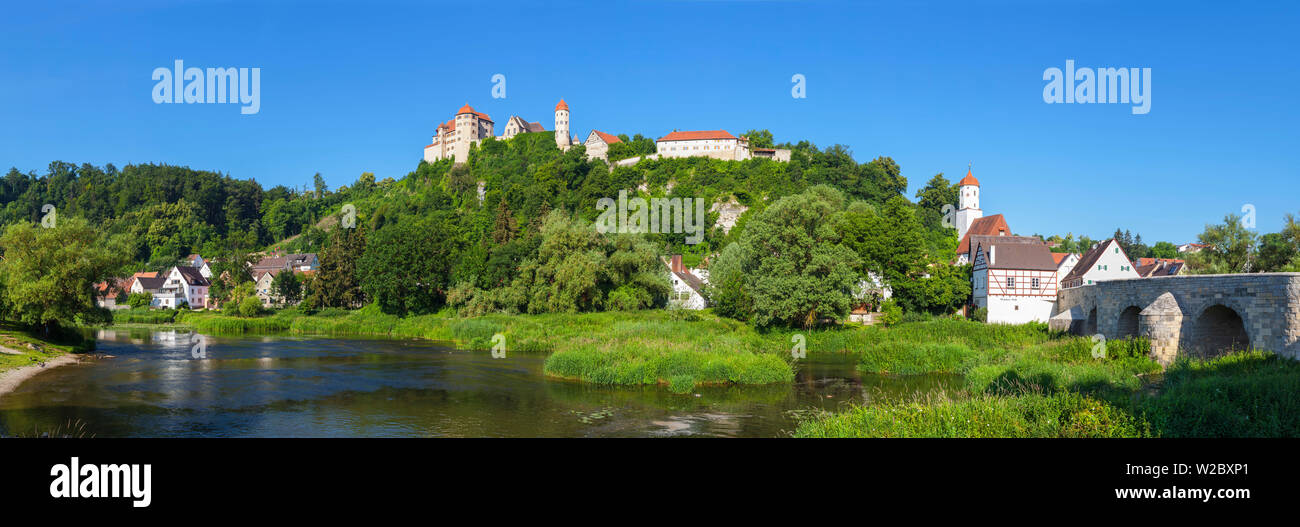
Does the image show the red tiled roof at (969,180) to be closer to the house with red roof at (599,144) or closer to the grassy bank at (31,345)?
the house with red roof at (599,144)

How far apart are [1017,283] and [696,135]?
82.9m

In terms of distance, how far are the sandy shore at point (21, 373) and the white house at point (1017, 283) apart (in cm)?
5987

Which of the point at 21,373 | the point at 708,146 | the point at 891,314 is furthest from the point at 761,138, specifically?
the point at 21,373

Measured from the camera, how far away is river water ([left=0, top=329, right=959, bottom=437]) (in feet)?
64.2

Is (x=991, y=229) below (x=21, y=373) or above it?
above

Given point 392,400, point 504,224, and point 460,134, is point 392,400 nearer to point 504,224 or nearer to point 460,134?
point 504,224

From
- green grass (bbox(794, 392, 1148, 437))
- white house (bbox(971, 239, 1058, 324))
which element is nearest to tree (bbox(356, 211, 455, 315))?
white house (bbox(971, 239, 1058, 324))

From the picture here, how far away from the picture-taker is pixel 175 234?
143375 mm

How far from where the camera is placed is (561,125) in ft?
495

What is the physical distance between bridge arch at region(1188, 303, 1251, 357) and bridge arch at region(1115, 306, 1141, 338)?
5.22 meters
